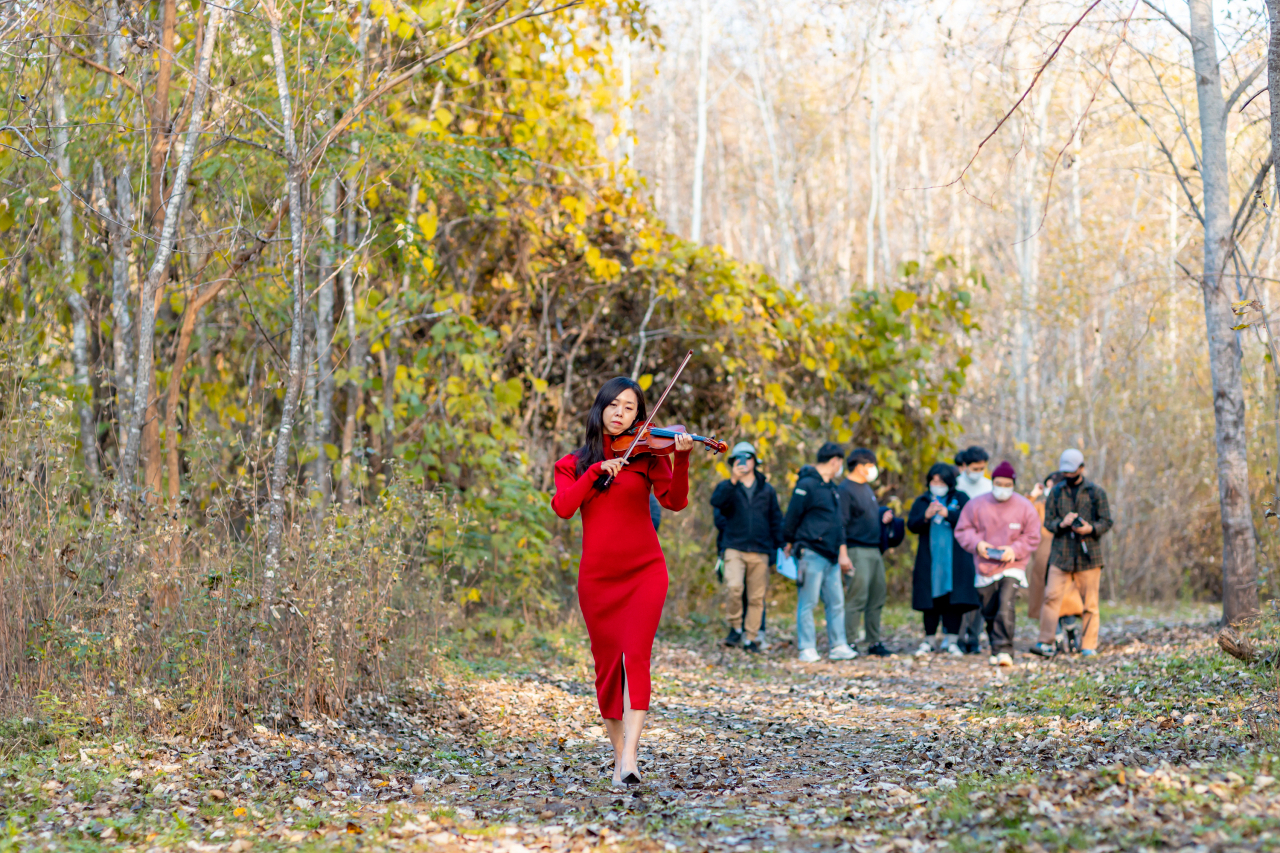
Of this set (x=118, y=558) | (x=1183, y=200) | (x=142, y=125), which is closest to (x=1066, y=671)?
(x=118, y=558)

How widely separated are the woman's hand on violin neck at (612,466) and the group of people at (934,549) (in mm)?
5744

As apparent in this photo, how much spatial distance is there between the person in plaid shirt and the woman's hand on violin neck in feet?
19.9

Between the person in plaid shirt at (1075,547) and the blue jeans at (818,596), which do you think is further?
the blue jeans at (818,596)

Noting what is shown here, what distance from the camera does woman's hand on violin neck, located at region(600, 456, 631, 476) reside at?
5.23m

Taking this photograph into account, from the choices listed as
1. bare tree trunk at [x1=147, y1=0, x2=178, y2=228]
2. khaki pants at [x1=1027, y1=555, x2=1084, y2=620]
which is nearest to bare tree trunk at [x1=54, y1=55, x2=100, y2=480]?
bare tree trunk at [x1=147, y1=0, x2=178, y2=228]

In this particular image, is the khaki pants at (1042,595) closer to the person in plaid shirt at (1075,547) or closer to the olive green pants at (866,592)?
the person in plaid shirt at (1075,547)

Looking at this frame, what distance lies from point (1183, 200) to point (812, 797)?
1683 cm

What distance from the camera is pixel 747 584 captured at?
11391mm

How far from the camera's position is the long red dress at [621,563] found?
5.32m

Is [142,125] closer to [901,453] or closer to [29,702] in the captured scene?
[29,702]

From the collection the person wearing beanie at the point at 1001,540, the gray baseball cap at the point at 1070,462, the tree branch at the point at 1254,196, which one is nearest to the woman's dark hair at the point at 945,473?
the person wearing beanie at the point at 1001,540

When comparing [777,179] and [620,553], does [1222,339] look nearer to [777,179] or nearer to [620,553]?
[620,553]

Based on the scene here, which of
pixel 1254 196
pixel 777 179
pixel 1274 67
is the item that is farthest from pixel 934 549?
pixel 777 179

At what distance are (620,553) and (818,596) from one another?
5.83 metres
